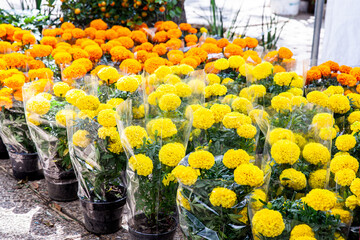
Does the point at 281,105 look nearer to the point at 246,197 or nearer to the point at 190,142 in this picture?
the point at 190,142

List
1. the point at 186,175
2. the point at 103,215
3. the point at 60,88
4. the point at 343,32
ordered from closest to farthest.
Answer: the point at 186,175 < the point at 103,215 < the point at 60,88 < the point at 343,32

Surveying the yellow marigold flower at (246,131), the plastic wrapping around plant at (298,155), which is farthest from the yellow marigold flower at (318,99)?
Result: the yellow marigold flower at (246,131)

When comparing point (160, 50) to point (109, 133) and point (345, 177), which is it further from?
point (345, 177)

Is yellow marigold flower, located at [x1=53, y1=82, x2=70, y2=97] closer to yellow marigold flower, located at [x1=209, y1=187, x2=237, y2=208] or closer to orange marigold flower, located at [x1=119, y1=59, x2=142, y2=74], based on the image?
orange marigold flower, located at [x1=119, y1=59, x2=142, y2=74]

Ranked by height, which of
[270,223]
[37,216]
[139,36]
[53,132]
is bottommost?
[37,216]

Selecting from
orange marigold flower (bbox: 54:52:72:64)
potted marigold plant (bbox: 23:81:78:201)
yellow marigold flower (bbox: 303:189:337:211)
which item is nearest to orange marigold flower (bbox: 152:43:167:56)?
orange marigold flower (bbox: 54:52:72:64)

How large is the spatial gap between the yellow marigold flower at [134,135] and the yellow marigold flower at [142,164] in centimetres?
6

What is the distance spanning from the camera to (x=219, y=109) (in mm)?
1946

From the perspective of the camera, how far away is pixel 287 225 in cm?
138

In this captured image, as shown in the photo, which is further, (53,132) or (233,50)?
(233,50)

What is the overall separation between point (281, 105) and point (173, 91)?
548 mm

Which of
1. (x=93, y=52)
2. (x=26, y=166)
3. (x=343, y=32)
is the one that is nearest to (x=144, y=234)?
(x=26, y=166)

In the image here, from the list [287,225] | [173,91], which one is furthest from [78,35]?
[287,225]

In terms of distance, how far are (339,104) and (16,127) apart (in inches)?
79.2
